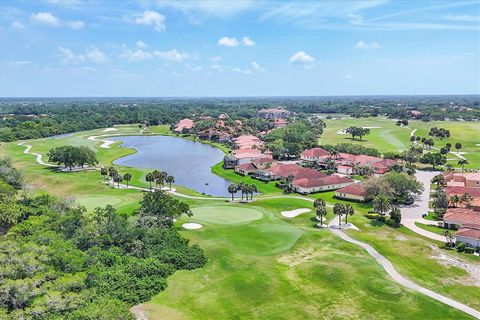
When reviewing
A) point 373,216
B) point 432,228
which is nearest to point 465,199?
point 432,228

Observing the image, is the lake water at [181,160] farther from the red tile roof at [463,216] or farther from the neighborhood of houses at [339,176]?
the red tile roof at [463,216]

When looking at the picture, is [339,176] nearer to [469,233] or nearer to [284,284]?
[469,233]

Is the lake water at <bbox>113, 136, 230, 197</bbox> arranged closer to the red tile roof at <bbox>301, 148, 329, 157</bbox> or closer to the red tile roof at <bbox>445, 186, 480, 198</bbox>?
the red tile roof at <bbox>301, 148, 329, 157</bbox>

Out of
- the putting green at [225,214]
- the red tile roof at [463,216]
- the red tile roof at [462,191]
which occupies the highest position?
the red tile roof at [462,191]

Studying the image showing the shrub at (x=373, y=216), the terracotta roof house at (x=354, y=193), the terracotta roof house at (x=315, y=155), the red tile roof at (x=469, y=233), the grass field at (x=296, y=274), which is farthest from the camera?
the terracotta roof house at (x=315, y=155)

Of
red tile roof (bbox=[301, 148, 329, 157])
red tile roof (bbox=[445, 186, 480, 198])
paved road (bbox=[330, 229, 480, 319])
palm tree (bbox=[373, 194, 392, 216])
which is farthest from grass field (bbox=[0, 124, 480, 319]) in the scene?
red tile roof (bbox=[301, 148, 329, 157])

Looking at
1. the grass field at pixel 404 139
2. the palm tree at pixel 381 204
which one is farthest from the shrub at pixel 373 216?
the grass field at pixel 404 139
